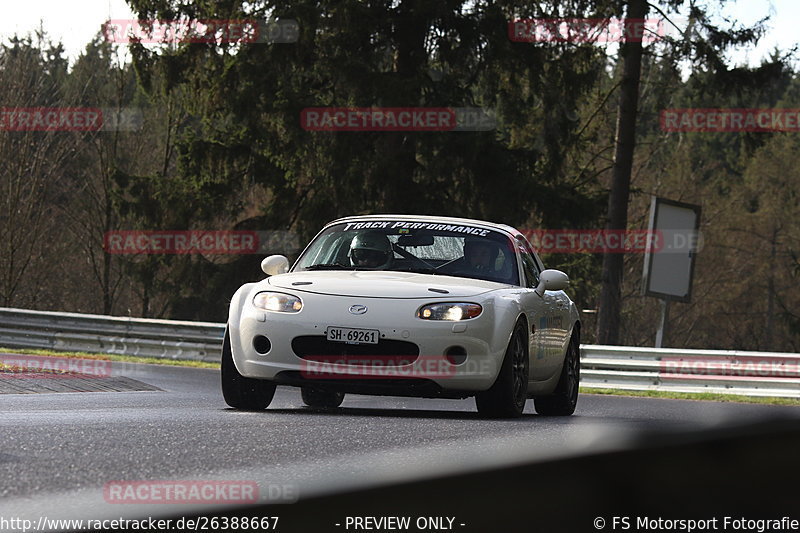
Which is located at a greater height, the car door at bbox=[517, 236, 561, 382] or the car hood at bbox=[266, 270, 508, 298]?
the car hood at bbox=[266, 270, 508, 298]


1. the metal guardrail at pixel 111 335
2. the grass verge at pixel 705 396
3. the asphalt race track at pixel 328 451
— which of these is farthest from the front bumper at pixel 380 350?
the metal guardrail at pixel 111 335

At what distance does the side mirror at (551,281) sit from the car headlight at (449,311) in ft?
4.10

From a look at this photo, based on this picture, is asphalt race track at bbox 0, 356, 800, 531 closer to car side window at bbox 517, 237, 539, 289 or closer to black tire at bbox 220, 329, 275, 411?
black tire at bbox 220, 329, 275, 411

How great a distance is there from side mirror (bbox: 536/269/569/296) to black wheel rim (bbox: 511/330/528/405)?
2.44 ft

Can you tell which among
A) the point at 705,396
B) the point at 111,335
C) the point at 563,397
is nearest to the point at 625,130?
the point at 705,396

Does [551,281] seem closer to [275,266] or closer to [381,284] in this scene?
[381,284]

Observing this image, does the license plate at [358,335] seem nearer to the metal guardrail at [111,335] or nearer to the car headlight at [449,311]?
the car headlight at [449,311]

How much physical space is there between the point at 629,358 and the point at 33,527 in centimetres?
1793

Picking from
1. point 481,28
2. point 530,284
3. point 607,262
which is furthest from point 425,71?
point 530,284

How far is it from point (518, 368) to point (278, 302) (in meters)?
1.69

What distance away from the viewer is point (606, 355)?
19844mm

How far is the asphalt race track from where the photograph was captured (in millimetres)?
1310

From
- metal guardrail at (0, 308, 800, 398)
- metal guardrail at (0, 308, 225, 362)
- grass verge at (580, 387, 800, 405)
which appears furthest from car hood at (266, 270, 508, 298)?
metal guardrail at (0, 308, 225, 362)

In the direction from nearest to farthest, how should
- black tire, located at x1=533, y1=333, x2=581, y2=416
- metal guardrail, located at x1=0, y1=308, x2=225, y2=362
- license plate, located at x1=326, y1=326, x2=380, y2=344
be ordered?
1. license plate, located at x1=326, y1=326, x2=380, y2=344
2. black tire, located at x1=533, y1=333, x2=581, y2=416
3. metal guardrail, located at x1=0, y1=308, x2=225, y2=362
